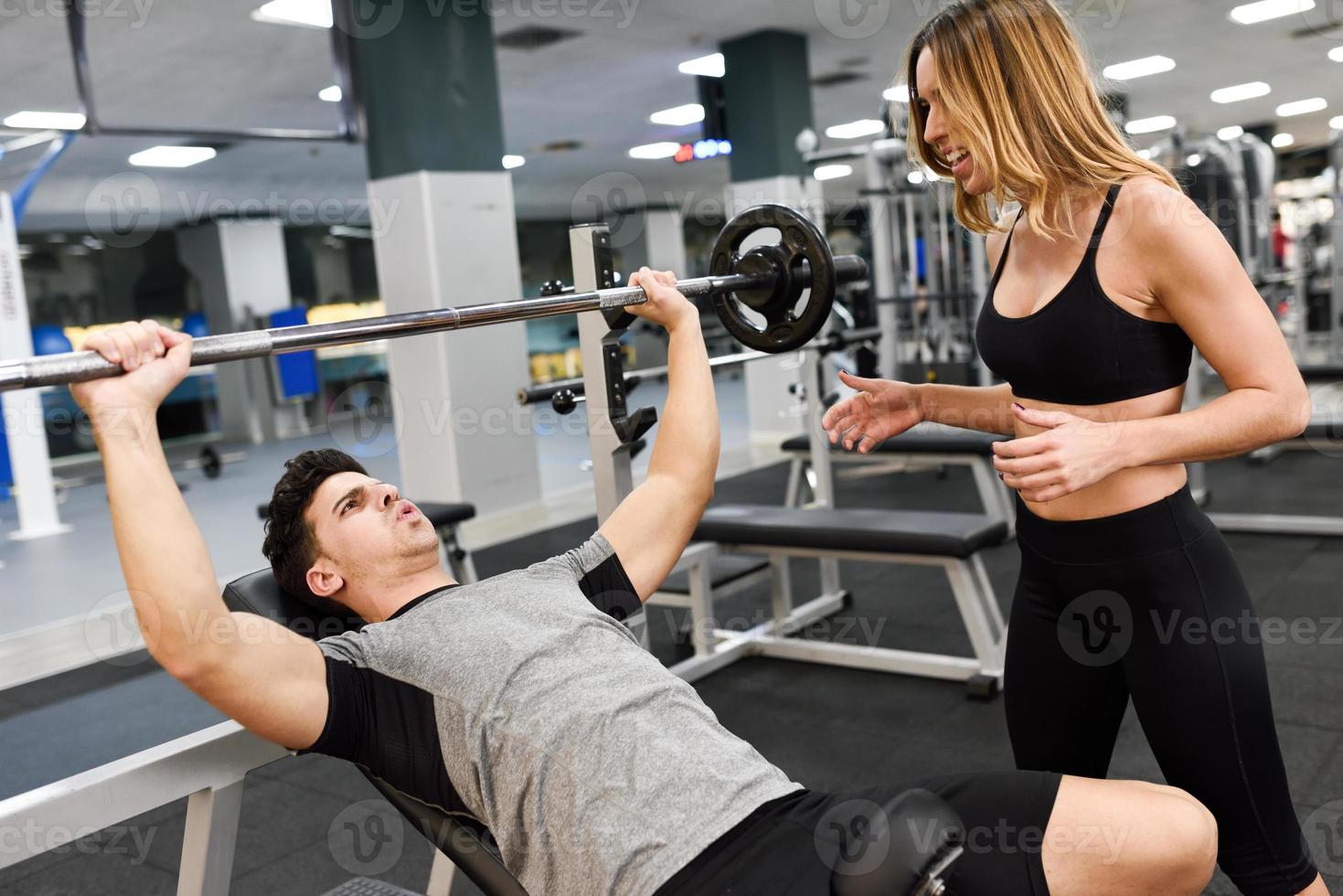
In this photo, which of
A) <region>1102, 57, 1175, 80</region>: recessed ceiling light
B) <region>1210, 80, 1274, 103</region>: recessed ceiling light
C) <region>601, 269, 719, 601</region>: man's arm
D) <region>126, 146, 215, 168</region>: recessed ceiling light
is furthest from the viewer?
<region>1210, 80, 1274, 103</region>: recessed ceiling light

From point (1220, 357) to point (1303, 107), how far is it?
1333 centimetres

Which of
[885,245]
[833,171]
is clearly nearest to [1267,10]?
[885,245]

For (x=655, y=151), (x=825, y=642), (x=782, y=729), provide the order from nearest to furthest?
1. (x=782, y=729)
2. (x=825, y=642)
3. (x=655, y=151)

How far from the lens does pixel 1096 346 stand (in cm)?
116

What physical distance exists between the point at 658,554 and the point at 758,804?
0.44m

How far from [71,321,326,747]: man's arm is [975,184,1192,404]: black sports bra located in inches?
34.7

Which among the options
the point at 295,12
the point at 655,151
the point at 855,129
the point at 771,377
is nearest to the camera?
the point at 295,12

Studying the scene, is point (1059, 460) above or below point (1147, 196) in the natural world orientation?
below

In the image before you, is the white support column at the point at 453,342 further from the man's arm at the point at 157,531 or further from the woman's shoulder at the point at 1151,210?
the woman's shoulder at the point at 1151,210

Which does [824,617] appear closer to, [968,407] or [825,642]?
[825,642]

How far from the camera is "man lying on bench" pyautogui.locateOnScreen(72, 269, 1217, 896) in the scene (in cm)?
99

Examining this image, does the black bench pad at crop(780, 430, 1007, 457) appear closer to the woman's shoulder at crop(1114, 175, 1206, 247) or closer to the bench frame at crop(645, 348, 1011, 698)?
the bench frame at crop(645, 348, 1011, 698)

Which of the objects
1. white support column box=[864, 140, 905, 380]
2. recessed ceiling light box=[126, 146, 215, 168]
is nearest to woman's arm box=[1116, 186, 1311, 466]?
white support column box=[864, 140, 905, 380]

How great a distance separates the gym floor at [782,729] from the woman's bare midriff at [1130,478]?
1.05m
